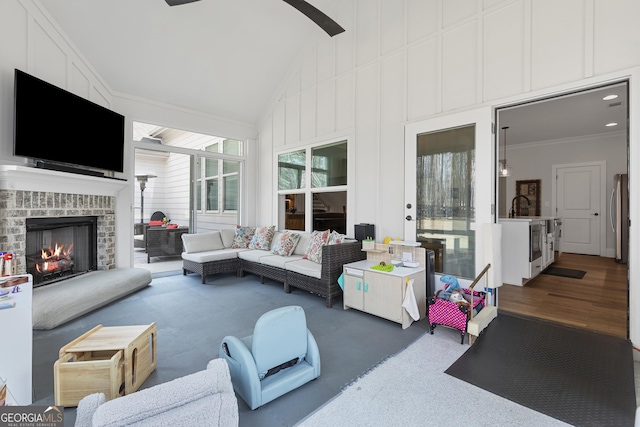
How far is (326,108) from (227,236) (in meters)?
3.01

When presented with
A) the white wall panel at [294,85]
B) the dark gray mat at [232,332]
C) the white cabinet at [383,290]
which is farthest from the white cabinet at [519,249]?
the white wall panel at [294,85]

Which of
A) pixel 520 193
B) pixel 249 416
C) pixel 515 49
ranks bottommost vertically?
pixel 249 416

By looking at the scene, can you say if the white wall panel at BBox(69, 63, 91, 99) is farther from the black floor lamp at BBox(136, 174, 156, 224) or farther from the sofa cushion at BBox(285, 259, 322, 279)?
the sofa cushion at BBox(285, 259, 322, 279)

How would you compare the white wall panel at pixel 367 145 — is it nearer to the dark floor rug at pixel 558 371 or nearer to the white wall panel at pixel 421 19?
the white wall panel at pixel 421 19

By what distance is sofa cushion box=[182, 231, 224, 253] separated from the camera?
5141 mm

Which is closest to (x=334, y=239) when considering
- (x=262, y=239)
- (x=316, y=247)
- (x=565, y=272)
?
(x=316, y=247)

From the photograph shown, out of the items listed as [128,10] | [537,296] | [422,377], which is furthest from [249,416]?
[128,10]

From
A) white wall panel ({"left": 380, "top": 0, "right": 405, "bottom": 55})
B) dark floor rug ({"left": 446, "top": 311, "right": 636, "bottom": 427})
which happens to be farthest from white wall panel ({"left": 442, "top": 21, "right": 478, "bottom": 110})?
dark floor rug ({"left": 446, "top": 311, "right": 636, "bottom": 427})

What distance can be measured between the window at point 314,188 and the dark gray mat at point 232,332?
4.78 ft

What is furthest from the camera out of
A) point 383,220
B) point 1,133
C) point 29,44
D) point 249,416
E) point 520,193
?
point 520,193

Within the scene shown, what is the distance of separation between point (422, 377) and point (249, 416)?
1.22 m

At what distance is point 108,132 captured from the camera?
166 inches

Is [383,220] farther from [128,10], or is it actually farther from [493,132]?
[128,10]

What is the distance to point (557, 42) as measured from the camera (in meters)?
2.80
